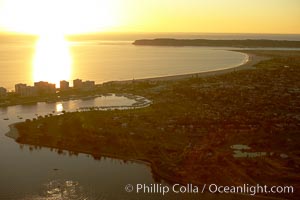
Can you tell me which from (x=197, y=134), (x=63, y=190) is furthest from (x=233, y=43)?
(x=63, y=190)

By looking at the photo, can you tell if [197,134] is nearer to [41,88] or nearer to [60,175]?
[60,175]

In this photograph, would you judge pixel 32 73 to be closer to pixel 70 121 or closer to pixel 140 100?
pixel 140 100

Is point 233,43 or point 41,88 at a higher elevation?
point 233,43

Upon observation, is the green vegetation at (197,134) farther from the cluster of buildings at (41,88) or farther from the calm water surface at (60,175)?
the cluster of buildings at (41,88)

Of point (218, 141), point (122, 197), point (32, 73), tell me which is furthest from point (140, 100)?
point (32, 73)
